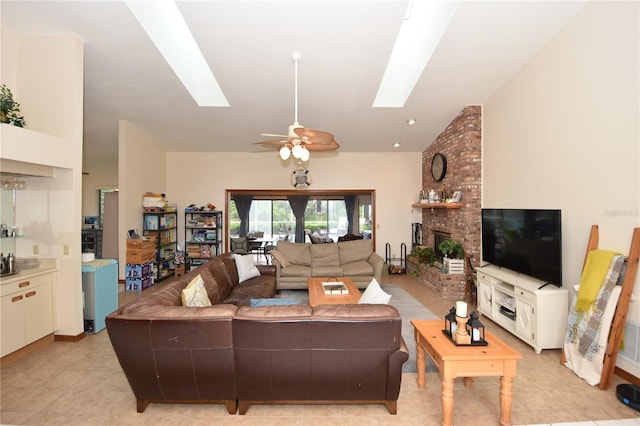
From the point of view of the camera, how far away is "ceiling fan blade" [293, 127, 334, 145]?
3.05 meters

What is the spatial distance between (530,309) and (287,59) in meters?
4.09

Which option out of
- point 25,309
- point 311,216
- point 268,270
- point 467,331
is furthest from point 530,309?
point 311,216

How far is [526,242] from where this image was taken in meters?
3.57

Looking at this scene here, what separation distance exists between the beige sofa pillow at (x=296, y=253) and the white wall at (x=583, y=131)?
3507 millimetres

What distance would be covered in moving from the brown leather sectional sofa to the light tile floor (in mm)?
172

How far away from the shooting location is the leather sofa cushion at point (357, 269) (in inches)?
209

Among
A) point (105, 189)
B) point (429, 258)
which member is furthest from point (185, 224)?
point (429, 258)

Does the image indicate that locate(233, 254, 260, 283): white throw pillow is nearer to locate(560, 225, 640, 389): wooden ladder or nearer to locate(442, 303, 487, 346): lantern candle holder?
Answer: locate(442, 303, 487, 346): lantern candle holder

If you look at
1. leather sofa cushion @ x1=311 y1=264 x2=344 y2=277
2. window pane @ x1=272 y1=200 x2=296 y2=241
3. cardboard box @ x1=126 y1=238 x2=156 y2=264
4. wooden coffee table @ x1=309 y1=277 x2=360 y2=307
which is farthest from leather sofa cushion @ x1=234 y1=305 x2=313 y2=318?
window pane @ x1=272 y1=200 x2=296 y2=241

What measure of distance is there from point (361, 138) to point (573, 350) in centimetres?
482

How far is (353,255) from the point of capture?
5840 millimetres

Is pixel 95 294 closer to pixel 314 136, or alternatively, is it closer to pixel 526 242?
pixel 314 136

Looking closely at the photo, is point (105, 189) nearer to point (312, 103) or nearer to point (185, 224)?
point (185, 224)

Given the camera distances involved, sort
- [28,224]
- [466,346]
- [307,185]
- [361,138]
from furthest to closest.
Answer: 1. [307,185]
2. [361,138]
3. [28,224]
4. [466,346]
